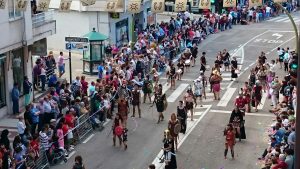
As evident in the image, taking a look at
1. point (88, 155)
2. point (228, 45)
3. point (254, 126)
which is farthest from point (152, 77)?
point (228, 45)

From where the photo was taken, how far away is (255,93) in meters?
29.0

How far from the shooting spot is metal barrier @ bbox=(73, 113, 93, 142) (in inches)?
976

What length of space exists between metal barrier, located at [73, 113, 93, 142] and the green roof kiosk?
397 inches

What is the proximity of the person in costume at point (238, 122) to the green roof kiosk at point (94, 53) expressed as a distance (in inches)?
516

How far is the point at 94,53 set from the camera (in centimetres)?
3650

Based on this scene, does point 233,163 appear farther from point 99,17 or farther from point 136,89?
point 99,17

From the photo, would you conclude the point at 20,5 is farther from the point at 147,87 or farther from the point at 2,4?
the point at 147,87

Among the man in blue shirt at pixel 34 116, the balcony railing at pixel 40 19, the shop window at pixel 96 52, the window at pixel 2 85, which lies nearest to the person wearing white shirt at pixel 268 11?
the shop window at pixel 96 52

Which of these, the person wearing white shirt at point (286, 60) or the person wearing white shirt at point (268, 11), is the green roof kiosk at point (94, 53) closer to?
the person wearing white shirt at point (286, 60)

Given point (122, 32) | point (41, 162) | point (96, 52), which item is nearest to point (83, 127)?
point (41, 162)

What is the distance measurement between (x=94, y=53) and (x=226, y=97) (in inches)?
331

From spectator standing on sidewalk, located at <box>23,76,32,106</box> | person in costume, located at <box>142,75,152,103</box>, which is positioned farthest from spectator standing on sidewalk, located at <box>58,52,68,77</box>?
person in costume, located at <box>142,75,152,103</box>

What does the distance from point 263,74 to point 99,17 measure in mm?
14657

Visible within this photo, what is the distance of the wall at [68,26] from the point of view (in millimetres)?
43312
